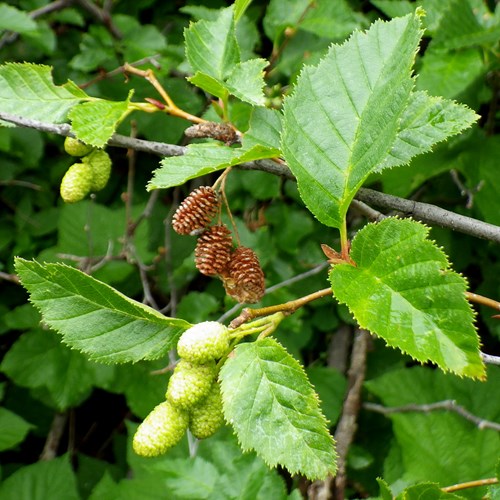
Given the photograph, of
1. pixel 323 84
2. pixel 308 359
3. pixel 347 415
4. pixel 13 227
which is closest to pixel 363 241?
pixel 323 84

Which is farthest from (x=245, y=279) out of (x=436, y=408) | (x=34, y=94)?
(x=436, y=408)

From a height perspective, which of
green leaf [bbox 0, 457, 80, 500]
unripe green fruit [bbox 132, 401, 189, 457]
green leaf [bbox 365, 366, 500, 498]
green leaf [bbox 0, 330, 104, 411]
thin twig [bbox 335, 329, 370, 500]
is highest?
unripe green fruit [bbox 132, 401, 189, 457]

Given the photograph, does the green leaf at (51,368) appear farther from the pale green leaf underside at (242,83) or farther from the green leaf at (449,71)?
the green leaf at (449,71)

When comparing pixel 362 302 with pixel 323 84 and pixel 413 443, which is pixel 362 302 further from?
pixel 413 443

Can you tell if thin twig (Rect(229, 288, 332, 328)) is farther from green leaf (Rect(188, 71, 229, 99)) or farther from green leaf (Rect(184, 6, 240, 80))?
green leaf (Rect(184, 6, 240, 80))

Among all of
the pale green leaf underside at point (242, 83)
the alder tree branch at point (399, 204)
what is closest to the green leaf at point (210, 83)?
the pale green leaf underside at point (242, 83)

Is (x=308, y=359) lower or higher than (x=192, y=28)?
lower

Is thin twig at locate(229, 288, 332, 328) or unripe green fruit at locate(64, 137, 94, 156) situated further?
unripe green fruit at locate(64, 137, 94, 156)

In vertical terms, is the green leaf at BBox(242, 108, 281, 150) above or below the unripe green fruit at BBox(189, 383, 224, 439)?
above

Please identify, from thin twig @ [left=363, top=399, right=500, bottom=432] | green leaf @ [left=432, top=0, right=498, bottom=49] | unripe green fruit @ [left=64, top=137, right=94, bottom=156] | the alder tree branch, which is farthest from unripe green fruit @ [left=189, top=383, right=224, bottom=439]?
green leaf @ [left=432, top=0, right=498, bottom=49]
